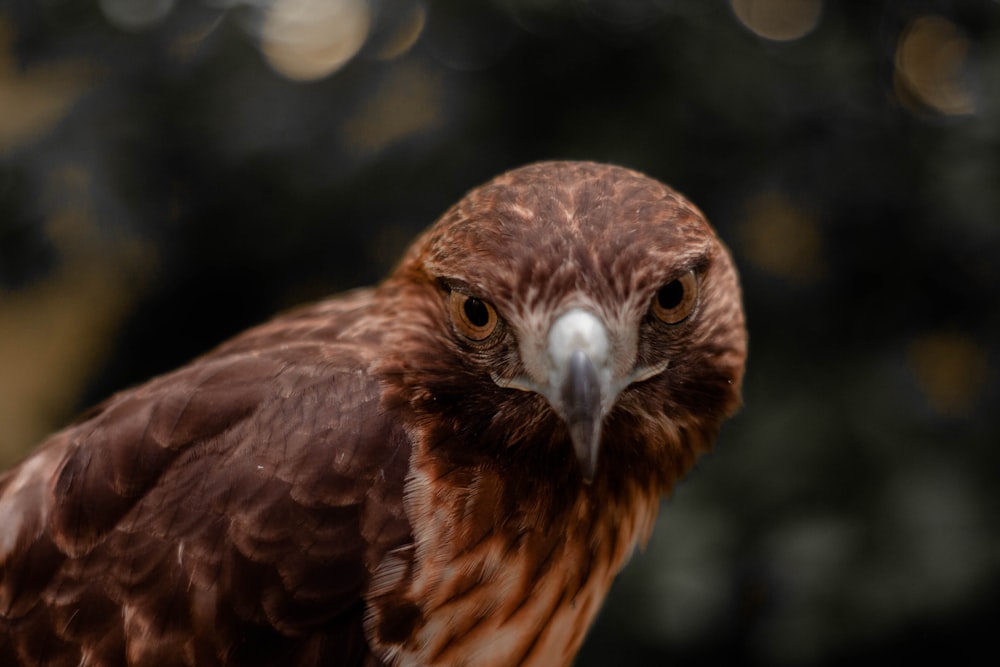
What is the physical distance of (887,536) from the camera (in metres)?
3.35

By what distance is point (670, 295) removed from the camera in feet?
6.81

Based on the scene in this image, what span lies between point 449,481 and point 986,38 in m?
2.20

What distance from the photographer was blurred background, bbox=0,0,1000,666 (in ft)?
11.1

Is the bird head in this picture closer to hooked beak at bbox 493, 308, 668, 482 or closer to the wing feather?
hooked beak at bbox 493, 308, 668, 482

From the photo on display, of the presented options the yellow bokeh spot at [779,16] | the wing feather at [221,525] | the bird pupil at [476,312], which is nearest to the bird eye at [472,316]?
the bird pupil at [476,312]

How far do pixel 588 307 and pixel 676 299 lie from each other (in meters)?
0.23

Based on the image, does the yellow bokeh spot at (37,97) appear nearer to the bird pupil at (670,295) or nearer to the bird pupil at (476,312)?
the bird pupil at (476,312)

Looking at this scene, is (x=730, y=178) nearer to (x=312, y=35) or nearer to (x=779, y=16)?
(x=779, y=16)

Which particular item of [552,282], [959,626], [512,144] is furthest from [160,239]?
[959,626]

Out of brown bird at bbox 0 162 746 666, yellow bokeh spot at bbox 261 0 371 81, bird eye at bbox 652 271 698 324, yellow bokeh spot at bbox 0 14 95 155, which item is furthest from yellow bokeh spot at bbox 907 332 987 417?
yellow bokeh spot at bbox 0 14 95 155

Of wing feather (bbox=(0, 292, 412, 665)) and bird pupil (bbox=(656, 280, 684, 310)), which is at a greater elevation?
bird pupil (bbox=(656, 280, 684, 310))

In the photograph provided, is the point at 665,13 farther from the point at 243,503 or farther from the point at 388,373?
the point at 243,503

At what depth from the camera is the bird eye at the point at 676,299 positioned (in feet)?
6.76

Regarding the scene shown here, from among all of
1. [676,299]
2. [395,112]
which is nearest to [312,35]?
[395,112]
